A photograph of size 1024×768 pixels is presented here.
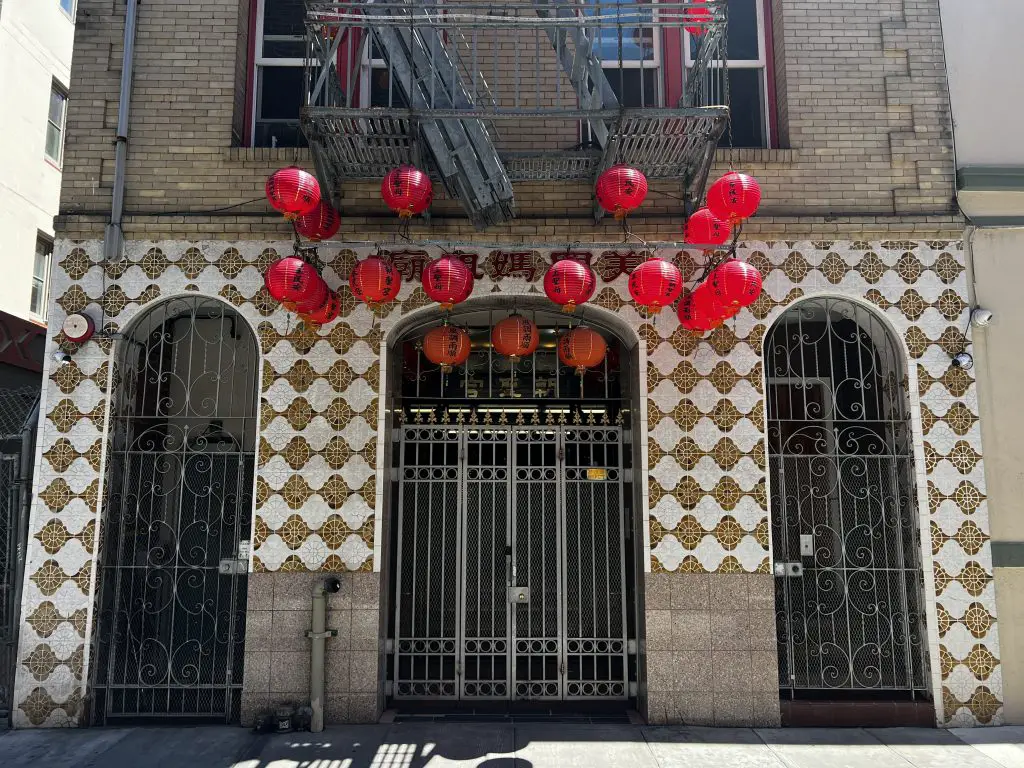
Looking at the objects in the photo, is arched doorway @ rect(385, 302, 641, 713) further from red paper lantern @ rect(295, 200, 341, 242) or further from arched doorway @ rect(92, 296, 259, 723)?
arched doorway @ rect(92, 296, 259, 723)

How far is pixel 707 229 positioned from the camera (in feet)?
23.5

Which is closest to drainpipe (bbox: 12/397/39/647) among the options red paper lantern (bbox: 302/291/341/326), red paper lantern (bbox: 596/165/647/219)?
red paper lantern (bbox: 302/291/341/326)

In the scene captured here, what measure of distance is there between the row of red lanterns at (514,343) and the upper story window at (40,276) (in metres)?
10.4

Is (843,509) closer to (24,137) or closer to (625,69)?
(625,69)

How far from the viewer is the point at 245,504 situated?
7.80 meters

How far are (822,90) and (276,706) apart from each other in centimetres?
854

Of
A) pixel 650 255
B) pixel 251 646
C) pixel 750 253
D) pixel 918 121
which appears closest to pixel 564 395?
pixel 650 255

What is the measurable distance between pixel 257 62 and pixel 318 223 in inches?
107

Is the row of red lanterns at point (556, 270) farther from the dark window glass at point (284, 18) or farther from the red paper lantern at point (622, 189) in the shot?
the dark window glass at point (284, 18)

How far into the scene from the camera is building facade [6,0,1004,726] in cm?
732

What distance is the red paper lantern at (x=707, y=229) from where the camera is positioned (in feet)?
23.4

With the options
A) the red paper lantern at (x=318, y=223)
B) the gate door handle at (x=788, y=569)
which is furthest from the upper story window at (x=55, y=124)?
the gate door handle at (x=788, y=569)

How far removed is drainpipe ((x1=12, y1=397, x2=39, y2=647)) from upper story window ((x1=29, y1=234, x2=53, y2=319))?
7712mm

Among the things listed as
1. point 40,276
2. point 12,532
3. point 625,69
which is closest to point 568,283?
point 625,69
